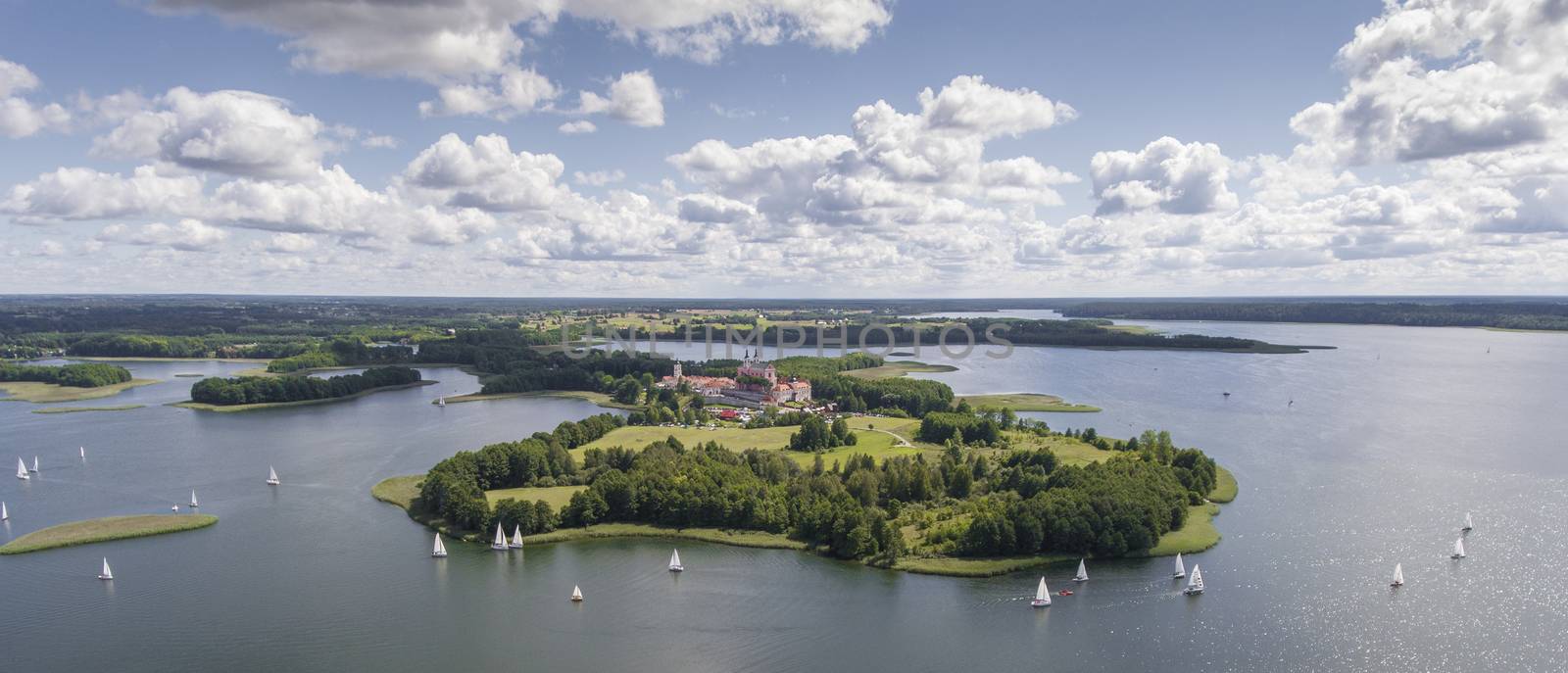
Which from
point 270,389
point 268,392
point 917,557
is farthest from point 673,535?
point 270,389

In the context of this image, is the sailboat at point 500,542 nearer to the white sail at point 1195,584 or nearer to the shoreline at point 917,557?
the shoreline at point 917,557

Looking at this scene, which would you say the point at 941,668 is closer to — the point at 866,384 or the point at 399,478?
the point at 399,478

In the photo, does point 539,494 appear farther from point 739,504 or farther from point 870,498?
point 870,498

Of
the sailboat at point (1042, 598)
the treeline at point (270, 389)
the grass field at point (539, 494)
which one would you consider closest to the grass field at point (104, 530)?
the grass field at point (539, 494)

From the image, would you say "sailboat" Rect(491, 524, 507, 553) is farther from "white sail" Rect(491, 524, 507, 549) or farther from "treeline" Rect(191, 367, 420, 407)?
"treeline" Rect(191, 367, 420, 407)

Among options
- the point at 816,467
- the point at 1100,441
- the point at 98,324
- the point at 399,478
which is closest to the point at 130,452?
the point at 399,478

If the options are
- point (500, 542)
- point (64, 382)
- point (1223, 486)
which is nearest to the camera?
point (500, 542)
